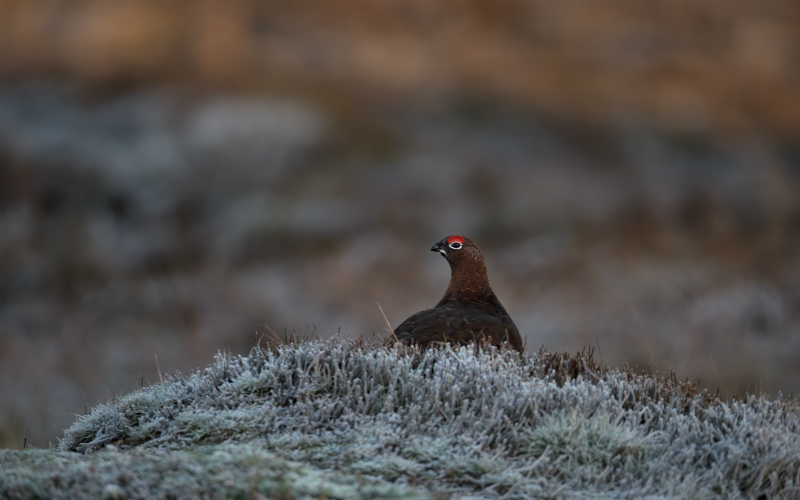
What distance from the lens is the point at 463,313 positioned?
7637 mm

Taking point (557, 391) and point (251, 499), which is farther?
point (557, 391)

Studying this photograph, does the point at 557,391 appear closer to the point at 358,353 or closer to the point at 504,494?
the point at 504,494

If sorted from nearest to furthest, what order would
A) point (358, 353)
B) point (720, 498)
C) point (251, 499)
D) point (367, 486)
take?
point (251, 499), point (367, 486), point (720, 498), point (358, 353)

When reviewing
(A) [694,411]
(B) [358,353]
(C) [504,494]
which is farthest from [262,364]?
(A) [694,411]

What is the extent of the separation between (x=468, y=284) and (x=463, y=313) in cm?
100

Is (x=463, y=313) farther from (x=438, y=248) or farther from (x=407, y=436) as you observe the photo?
(x=407, y=436)

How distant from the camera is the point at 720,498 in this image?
14.3ft

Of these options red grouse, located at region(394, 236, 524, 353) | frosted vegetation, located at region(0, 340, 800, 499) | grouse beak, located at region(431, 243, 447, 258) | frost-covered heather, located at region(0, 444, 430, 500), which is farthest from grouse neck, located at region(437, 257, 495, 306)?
frost-covered heather, located at region(0, 444, 430, 500)

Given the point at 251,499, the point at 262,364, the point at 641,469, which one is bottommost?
the point at 251,499

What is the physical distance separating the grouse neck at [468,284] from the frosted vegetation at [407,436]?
238 cm

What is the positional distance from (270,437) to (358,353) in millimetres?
1277

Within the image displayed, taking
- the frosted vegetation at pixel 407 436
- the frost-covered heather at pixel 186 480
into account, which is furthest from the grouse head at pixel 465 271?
the frost-covered heather at pixel 186 480

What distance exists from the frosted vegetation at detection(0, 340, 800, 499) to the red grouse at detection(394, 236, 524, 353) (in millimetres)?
996

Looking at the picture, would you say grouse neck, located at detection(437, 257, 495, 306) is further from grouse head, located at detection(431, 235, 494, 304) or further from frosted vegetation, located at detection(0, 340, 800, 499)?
frosted vegetation, located at detection(0, 340, 800, 499)
